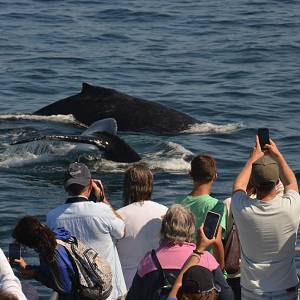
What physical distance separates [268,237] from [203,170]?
2.94 feet

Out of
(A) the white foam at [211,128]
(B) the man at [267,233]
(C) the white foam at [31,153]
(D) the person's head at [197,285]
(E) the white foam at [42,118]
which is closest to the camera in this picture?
(D) the person's head at [197,285]

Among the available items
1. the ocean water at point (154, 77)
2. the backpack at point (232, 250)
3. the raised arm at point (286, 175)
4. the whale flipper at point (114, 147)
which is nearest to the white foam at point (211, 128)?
the ocean water at point (154, 77)

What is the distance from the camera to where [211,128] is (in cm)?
2345

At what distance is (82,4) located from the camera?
145ft

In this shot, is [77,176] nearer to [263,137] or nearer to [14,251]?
[14,251]

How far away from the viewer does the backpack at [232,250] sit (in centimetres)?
973

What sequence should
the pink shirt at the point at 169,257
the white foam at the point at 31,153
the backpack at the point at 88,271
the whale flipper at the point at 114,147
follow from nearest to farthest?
1. the pink shirt at the point at 169,257
2. the backpack at the point at 88,271
3. the whale flipper at the point at 114,147
4. the white foam at the point at 31,153

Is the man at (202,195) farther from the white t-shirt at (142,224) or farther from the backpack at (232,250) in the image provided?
the white t-shirt at (142,224)

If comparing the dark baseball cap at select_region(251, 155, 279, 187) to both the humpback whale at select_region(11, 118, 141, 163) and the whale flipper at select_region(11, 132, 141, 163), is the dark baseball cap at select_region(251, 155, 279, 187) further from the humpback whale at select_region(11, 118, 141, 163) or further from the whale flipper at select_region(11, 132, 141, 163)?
the humpback whale at select_region(11, 118, 141, 163)

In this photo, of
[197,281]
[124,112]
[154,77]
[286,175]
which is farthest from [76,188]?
[154,77]

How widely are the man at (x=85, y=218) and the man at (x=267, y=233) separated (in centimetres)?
106

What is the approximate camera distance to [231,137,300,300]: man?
9211mm

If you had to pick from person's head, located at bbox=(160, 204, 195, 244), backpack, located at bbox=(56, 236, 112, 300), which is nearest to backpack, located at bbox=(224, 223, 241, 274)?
person's head, located at bbox=(160, 204, 195, 244)

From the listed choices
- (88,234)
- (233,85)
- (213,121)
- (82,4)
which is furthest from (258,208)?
(82,4)
